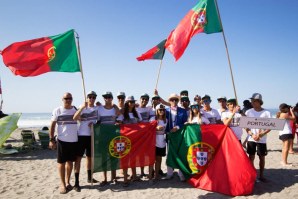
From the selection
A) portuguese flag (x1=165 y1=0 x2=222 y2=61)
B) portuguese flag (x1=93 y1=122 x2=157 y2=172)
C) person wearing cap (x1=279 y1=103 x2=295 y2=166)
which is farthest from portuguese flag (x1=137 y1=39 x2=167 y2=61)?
person wearing cap (x1=279 y1=103 x2=295 y2=166)

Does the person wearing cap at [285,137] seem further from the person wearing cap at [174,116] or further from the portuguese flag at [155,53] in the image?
the portuguese flag at [155,53]

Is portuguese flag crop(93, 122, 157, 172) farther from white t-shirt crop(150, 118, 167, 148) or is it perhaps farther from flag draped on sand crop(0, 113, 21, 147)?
flag draped on sand crop(0, 113, 21, 147)

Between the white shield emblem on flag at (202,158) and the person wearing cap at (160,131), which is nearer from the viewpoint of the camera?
the white shield emblem on flag at (202,158)

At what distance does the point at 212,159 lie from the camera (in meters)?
6.15

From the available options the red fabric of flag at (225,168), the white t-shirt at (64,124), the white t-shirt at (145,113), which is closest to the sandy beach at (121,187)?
the red fabric of flag at (225,168)

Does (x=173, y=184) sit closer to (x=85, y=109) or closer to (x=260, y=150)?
(x=260, y=150)

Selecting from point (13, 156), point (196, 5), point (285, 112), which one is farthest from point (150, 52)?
point (13, 156)

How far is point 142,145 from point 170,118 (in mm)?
1064

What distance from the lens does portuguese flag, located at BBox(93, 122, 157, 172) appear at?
6484 mm

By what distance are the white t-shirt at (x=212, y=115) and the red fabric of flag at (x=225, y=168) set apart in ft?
2.36

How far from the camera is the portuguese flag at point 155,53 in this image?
8.79 m

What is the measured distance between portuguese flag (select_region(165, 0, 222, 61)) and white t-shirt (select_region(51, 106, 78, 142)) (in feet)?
10.2

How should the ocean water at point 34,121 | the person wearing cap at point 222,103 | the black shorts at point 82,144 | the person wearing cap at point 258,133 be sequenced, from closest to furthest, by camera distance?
the person wearing cap at point 258,133, the black shorts at point 82,144, the person wearing cap at point 222,103, the ocean water at point 34,121

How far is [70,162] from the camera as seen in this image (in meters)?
6.25
